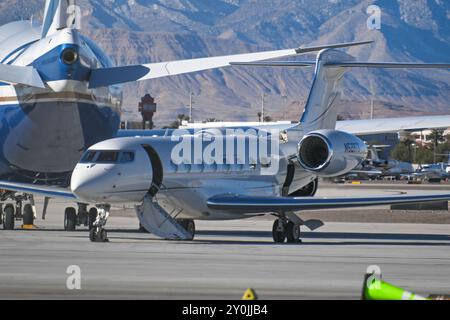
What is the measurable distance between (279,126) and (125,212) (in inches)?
450

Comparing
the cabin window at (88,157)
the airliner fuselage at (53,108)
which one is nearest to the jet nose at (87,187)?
the cabin window at (88,157)

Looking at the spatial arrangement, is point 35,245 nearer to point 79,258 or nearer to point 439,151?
point 79,258

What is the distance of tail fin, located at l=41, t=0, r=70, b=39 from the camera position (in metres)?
31.4

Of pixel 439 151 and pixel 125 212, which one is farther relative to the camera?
pixel 439 151

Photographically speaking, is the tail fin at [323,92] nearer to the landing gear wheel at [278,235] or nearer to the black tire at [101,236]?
the landing gear wheel at [278,235]

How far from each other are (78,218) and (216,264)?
43.9 ft

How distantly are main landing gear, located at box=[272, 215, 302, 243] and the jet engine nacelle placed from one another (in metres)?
2.49

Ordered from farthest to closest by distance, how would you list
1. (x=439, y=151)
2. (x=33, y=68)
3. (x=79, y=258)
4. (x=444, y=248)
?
1. (x=439, y=151)
2. (x=33, y=68)
3. (x=444, y=248)
4. (x=79, y=258)

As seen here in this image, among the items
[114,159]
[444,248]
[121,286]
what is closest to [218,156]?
[114,159]

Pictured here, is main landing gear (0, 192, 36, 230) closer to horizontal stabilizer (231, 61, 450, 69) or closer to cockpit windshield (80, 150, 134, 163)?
cockpit windshield (80, 150, 134, 163)

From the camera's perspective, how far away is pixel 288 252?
25.1 meters

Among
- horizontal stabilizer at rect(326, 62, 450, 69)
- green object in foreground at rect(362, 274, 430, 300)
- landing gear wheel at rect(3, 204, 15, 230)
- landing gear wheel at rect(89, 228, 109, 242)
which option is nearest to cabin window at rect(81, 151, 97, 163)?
landing gear wheel at rect(89, 228, 109, 242)

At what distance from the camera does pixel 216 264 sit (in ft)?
70.9

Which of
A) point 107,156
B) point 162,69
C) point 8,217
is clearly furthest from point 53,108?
point 8,217
